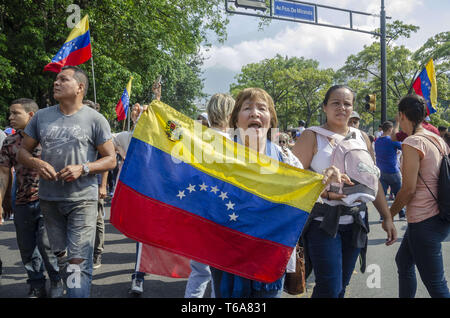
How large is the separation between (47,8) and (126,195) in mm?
14278

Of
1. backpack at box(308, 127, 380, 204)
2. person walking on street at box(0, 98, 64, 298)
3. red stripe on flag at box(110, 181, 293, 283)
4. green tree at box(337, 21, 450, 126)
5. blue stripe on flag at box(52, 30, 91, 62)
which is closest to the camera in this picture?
red stripe on flag at box(110, 181, 293, 283)

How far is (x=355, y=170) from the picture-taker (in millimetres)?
2428

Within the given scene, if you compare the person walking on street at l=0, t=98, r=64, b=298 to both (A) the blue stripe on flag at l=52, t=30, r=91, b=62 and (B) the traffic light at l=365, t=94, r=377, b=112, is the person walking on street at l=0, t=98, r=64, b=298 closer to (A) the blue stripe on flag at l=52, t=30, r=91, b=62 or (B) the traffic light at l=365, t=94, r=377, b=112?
(A) the blue stripe on flag at l=52, t=30, r=91, b=62

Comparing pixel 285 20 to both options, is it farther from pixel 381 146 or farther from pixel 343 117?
pixel 343 117

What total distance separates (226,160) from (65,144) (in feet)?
4.75

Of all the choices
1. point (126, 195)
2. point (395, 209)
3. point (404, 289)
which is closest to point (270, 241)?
point (126, 195)

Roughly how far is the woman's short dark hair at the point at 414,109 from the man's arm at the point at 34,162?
2883 millimetres

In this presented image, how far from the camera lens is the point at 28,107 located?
396 centimetres

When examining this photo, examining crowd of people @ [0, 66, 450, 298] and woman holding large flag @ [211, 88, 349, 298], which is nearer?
woman holding large flag @ [211, 88, 349, 298]

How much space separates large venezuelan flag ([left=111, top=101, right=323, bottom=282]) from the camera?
2.30 m

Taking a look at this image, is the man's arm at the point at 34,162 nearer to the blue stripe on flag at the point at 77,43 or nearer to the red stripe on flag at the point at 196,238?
the red stripe on flag at the point at 196,238

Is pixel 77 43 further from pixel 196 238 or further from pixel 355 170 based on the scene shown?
pixel 355 170

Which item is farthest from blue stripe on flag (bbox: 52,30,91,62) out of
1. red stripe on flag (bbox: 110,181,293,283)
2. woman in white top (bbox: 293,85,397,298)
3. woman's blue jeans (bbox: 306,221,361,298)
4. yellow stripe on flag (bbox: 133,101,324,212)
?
woman's blue jeans (bbox: 306,221,361,298)

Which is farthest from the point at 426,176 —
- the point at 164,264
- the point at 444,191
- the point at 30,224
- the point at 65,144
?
the point at 30,224
